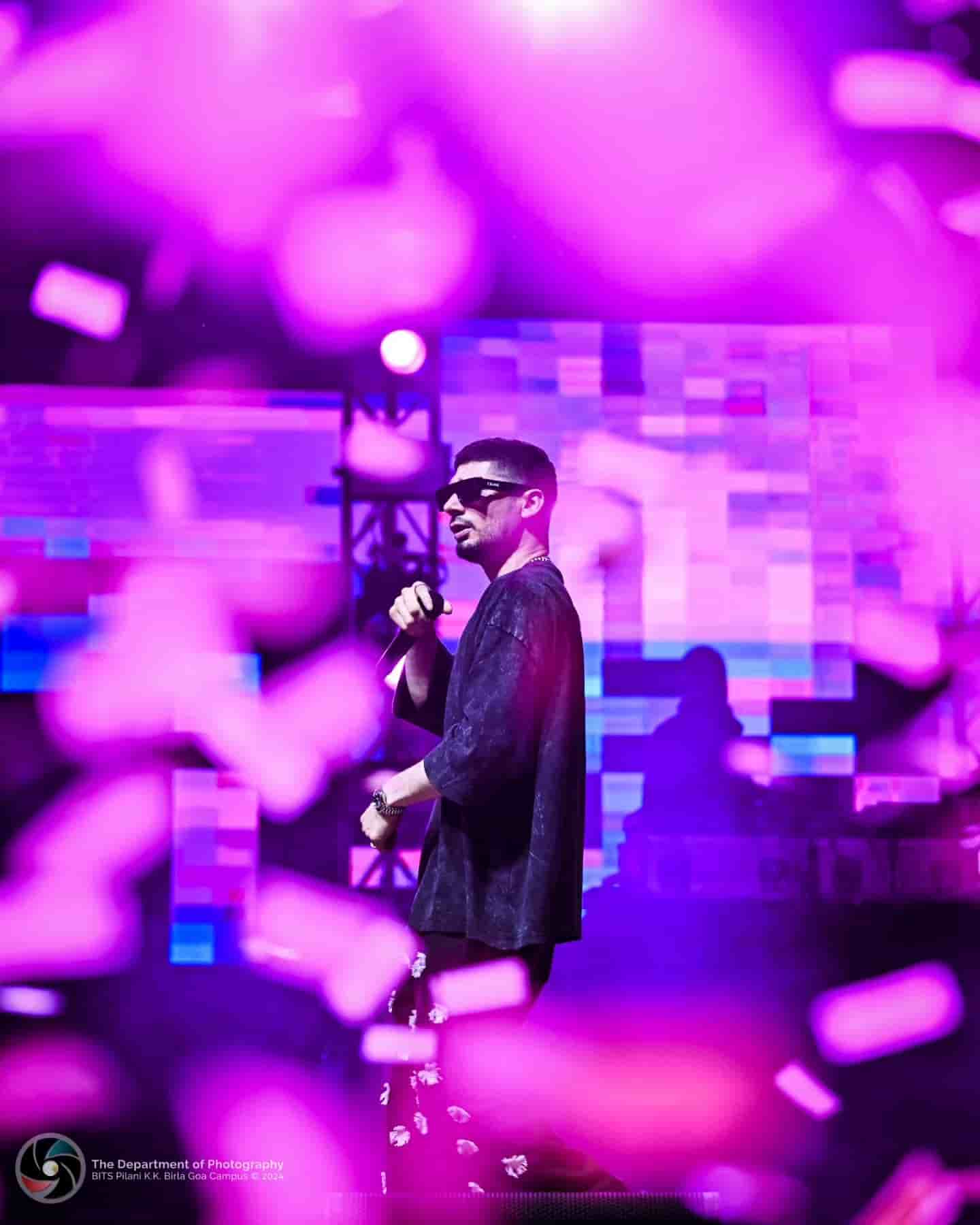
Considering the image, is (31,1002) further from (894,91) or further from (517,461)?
(894,91)

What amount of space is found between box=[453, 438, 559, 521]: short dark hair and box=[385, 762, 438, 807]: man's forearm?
498 millimetres

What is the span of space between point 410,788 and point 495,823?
0.15 metres

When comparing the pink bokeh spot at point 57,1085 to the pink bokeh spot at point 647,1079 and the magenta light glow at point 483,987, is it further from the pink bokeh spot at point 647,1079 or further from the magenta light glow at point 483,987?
the magenta light glow at point 483,987

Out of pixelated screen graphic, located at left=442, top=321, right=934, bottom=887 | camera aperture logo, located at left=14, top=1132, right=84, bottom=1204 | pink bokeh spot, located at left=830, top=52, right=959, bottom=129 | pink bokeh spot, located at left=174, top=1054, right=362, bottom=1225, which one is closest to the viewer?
camera aperture logo, located at left=14, top=1132, right=84, bottom=1204

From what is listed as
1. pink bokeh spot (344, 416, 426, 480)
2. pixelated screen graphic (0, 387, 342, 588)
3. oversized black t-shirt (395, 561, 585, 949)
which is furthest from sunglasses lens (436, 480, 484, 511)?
pixelated screen graphic (0, 387, 342, 588)

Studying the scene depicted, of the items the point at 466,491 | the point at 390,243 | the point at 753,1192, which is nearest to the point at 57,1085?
the point at 753,1192

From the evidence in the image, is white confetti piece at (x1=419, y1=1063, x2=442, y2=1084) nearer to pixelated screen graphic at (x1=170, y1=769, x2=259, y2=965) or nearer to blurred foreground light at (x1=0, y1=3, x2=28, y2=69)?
pixelated screen graphic at (x1=170, y1=769, x2=259, y2=965)

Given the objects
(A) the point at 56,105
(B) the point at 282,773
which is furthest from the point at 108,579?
(A) the point at 56,105

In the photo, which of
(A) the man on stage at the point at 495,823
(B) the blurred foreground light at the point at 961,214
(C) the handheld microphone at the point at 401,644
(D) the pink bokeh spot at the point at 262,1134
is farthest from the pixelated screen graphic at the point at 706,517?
(A) the man on stage at the point at 495,823

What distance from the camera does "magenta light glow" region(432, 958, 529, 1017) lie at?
6.38 ft

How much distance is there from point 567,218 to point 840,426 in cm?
98

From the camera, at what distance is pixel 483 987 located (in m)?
1.96

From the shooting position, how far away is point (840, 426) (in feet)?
11.9

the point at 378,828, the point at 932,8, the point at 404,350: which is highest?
the point at 932,8
